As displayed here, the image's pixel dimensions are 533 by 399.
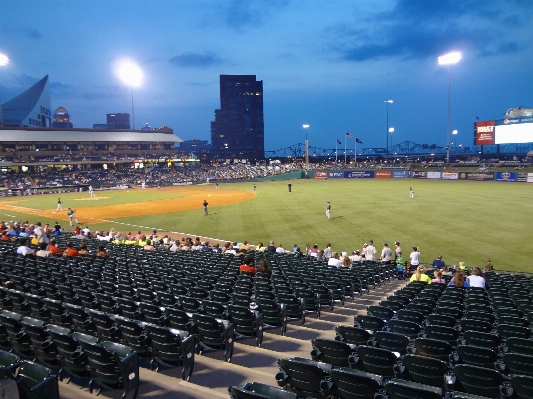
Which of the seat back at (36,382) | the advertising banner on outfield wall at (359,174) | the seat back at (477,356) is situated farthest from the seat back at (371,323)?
the advertising banner on outfield wall at (359,174)

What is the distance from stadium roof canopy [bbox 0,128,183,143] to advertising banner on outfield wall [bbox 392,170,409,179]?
60788mm

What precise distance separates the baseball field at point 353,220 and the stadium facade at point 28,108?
11373 centimetres

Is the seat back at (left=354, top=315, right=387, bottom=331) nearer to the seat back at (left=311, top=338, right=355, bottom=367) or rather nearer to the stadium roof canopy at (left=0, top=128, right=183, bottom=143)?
the seat back at (left=311, top=338, right=355, bottom=367)

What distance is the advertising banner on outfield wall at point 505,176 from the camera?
217 feet

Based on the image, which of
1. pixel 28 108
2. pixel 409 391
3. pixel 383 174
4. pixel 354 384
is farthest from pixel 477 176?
pixel 28 108

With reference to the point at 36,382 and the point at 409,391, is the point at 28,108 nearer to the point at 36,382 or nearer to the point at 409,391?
the point at 36,382

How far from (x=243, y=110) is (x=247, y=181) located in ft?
366

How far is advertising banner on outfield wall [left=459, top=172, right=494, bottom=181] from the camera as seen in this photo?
6905 centimetres

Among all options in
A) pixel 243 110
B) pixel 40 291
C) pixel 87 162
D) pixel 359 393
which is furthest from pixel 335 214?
pixel 243 110

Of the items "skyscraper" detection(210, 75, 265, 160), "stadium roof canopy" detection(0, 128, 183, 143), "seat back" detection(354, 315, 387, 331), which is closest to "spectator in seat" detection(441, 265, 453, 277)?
"seat back" detection(354, 315, 387, 331)

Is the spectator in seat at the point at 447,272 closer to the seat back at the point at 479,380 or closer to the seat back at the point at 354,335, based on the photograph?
the seat back at the point at 354,335

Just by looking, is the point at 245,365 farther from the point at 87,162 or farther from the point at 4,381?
the point at 87,162

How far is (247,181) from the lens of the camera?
87250 millimetres

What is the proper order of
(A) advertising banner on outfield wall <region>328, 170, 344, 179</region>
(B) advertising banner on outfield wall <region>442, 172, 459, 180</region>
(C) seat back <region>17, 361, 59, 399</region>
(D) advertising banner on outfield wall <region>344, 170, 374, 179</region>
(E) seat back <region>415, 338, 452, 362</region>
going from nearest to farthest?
(C) seat back <region>17, 361, 59, 399</region> → (E) seat back <region>415, 338, 452, 362</region> → (B) advertising banner on outfield wall <region>442, 172, 459, 180</region> → (D) advertising banner on outfield wall <region>344, 170, 374, 179</region> → (A) advertising banner on outfield wall <region>328, 170, 344, 179</region>
